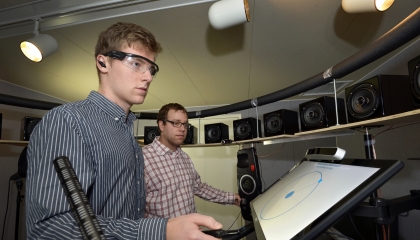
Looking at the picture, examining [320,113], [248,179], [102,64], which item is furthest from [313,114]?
[102,64]

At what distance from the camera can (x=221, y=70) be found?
3.18m

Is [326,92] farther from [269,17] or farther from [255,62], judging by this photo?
[269,17]

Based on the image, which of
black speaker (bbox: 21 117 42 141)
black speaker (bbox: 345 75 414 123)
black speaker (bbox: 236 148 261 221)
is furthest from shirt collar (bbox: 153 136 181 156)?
black speaker (bbox: 21 117 42 141)

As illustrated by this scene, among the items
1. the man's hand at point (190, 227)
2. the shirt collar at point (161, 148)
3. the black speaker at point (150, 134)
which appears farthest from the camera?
the black speaker at point (150, 134)

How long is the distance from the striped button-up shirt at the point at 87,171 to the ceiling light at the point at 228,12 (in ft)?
3.37

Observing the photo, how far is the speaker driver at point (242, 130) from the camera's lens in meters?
2.78

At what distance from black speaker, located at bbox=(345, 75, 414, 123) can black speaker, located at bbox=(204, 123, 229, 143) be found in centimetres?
177

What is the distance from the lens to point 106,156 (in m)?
0.86

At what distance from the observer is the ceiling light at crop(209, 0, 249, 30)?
162 cm

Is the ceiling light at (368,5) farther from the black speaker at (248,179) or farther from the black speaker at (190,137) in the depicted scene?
the black speaker at (190,137)

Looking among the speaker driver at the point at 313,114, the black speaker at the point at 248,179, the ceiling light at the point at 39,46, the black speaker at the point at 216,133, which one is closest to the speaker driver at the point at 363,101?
the speaker driver at the point at 313,114

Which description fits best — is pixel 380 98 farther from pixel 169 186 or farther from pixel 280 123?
pixel 169 186

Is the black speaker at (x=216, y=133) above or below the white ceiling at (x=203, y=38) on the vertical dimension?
below

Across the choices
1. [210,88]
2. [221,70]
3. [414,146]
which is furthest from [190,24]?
[414,146]
